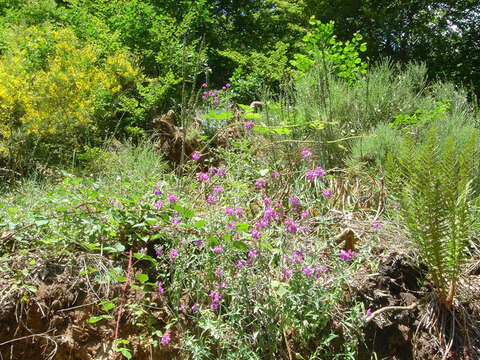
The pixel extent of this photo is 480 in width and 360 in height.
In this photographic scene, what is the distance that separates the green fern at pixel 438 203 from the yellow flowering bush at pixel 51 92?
3.69 metres

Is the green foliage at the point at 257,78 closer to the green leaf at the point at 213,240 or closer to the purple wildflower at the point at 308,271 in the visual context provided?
the green leaf at the point at 213,240

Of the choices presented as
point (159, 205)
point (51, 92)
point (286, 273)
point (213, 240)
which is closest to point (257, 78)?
point (51, 92)

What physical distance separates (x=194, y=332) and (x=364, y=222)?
1.29 metres

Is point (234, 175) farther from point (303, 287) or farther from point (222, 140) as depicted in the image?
point (303, 287)

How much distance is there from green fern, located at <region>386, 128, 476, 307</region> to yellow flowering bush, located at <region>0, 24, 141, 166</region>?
3688 mm

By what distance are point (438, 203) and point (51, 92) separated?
14.1ft

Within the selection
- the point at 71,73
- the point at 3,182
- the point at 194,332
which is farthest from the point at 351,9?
the point at 194,332

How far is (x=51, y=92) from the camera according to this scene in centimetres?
437

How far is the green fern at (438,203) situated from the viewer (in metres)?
1.73

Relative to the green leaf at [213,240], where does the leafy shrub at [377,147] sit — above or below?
above

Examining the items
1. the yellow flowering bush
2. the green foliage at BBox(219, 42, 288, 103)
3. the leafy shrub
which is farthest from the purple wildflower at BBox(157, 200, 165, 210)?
the green foliage at BBox(219, 42, 288, 103)

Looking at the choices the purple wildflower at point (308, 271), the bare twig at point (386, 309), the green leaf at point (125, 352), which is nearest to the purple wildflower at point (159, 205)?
the green leaf at point (125, 352)

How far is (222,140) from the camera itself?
4109 mm

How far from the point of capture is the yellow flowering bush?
4.36 m
